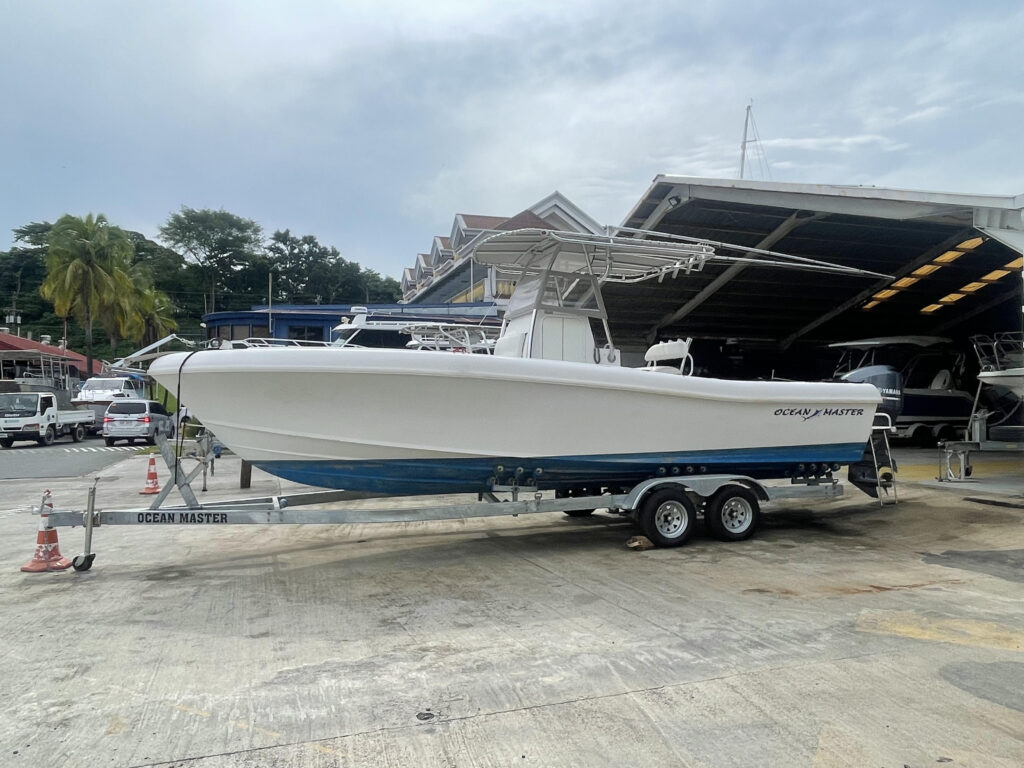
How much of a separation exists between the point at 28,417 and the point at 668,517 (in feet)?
67.0

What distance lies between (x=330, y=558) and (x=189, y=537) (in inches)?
77.9

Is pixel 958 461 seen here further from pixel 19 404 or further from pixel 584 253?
pixel 19 404

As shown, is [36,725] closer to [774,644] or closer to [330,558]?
[330,558]

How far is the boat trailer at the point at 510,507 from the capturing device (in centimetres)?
547

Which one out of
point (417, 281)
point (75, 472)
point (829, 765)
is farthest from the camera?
point (417, 281)

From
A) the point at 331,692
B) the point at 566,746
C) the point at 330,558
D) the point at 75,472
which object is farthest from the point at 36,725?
the point at 75,472

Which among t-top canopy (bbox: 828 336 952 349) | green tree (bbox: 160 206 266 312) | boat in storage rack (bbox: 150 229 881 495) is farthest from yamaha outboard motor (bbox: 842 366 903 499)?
green tree (bbox: 160 206 266 312)

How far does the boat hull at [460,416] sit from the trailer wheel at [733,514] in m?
0.31

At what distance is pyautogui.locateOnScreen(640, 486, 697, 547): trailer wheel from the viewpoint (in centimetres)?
646

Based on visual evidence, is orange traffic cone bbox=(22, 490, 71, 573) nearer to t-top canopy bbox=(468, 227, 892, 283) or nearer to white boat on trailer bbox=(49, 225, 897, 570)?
white boat on trailer bbox=(49, 225, 897, 570)

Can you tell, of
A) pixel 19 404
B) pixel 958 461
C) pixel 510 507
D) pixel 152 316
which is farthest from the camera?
pixel 152 316

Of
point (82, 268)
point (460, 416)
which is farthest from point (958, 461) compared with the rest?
point (82, 268)

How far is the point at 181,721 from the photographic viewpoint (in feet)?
10.4

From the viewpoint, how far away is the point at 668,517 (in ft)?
21.7
